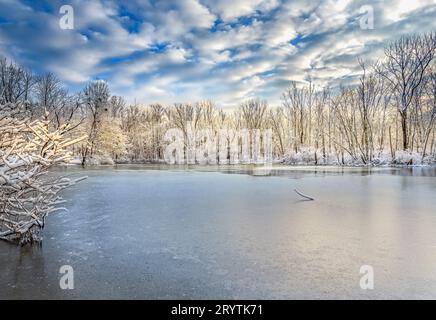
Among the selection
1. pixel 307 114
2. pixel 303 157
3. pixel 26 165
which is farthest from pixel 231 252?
pixel 307 114

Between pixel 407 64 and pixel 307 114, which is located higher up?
pixel 407 64

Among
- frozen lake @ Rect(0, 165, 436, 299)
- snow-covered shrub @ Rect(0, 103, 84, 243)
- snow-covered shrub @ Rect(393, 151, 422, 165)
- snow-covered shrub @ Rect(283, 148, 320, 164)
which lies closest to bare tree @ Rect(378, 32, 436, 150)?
snow-covered shrub @ Rect(393, 151, 422, 165)

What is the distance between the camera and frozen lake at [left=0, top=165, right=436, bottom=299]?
7.88ft

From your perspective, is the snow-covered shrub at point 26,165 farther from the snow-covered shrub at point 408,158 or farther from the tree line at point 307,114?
the snow-covered shrub at point 408,158

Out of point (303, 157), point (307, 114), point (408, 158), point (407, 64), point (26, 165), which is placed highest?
point (407, 64)

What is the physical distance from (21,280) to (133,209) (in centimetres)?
330

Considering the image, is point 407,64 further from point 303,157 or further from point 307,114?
point 307,114

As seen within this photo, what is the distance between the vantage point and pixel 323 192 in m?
8.02

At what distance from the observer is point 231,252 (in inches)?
130

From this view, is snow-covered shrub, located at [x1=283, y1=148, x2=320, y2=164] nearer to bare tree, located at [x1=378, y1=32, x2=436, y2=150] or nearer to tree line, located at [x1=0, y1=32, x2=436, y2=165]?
tree line, located at [x1=0, y1=32, x2=436, y2=165]
